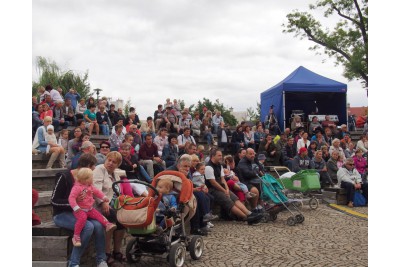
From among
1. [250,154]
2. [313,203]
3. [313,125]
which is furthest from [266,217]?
[313,125]

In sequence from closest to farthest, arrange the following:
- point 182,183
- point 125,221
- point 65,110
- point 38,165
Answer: point 125,221, point 182,183, point 38,165, point 65,110

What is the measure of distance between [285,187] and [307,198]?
0.93m

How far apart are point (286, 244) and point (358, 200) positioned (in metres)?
5.50

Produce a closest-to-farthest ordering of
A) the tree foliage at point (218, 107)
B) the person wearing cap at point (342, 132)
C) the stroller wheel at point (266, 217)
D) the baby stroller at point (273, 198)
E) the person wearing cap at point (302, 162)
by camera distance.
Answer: the stroller wheel at point (266, 217) < the baby stroller at point (273, 198) < the person wearing cap at point (302, 162) < the person wearing cap at point (342, 132) < the tree foliage at point (218, 107)

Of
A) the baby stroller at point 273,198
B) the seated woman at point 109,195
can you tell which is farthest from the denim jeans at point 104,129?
the seated woman at point 109,195

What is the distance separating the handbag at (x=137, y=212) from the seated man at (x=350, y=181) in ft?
25.8

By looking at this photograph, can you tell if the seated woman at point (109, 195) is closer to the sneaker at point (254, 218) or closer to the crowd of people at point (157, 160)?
the crowd of people at point (157, 160)

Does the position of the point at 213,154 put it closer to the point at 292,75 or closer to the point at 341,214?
the point at 341,214

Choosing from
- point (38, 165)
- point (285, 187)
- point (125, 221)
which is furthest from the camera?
point (285, 187)

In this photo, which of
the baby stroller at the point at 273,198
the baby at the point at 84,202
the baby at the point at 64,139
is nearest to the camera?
the baby at the point at 84,202

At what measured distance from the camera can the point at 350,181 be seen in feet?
40.2

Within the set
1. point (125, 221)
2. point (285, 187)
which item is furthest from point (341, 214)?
point (125, 221)

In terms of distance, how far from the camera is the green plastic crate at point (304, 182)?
1115 cm

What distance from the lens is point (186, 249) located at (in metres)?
6.24
